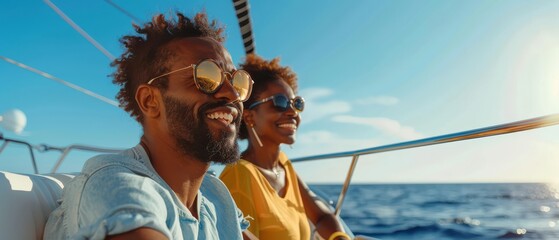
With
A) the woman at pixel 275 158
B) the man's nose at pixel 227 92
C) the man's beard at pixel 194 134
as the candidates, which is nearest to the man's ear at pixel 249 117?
the woman at pixel 275 158

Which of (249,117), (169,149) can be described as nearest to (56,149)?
(249,117)

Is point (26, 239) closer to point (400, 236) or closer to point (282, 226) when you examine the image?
point (282, 226)

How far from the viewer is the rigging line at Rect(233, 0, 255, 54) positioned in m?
4.86

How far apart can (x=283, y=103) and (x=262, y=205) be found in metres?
0.70

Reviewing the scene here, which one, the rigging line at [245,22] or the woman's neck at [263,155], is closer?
the woman's neck at [263,155]

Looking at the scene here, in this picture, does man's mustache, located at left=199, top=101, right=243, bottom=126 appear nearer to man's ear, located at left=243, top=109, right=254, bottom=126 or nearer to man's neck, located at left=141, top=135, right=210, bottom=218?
man's neck, located at left=141, top=135, right=210, bottom=218

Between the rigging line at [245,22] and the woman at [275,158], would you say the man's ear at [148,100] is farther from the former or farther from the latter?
the rigging line at [245,22]

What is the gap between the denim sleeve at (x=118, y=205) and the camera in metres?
0.80

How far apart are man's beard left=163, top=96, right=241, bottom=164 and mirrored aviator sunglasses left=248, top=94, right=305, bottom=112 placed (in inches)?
46.9

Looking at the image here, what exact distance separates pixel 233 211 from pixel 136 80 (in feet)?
1.68

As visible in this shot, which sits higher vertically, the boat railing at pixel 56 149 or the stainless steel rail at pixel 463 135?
the stainless steel rail at pixel 463 135

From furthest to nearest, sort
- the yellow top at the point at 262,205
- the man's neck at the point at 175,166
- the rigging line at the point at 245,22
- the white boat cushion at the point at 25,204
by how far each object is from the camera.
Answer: the rigging line at the point at 245,22, the yellow top at the point at 262,205, the man's neck at the point at 175,166, the white boat cushion at the point at 25,204

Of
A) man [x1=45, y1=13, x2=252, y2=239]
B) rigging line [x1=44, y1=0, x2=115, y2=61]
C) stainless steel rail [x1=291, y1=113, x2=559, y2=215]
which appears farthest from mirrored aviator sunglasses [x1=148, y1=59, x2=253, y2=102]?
rigging line [x1=44, y1=0, x2=115, y2=61]

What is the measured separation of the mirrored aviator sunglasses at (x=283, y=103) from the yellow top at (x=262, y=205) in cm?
47
